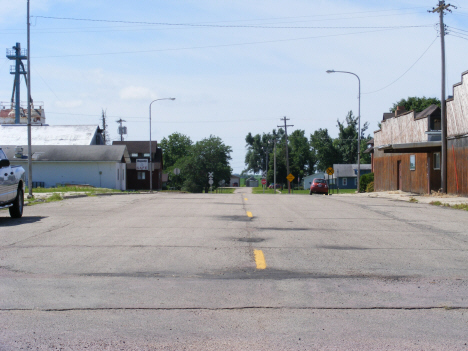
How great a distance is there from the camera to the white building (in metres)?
50.9

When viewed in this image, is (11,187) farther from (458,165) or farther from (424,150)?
(424,150)

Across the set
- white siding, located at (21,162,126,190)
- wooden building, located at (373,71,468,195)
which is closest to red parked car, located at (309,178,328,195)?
wooden building, located at (373,71,468,195)

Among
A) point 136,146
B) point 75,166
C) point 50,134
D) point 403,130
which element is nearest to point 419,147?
point 403,130

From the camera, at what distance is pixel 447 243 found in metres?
9.91

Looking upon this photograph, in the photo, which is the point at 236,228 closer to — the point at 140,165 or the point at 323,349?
the point at 323,349

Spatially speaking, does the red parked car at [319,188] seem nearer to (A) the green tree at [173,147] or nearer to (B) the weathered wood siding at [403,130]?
(B) the weathered wood siding at [403,130]

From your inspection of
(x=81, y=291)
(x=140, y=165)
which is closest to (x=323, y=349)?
(x=81, y=291)

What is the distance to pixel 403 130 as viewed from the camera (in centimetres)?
3784

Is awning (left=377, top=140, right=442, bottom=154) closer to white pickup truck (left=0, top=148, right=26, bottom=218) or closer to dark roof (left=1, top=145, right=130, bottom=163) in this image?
white pickup truck (left=0, top=148, right=26, bottom=218)

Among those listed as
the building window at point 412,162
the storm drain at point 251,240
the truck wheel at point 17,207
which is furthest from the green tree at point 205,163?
the storm drain at point 251,240

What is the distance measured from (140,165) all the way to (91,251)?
42.2 m

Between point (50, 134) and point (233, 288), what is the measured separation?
57.4 meters

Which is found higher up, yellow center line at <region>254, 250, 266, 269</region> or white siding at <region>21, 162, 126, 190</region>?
white siding at <region>21, 162, 126, 190</region>

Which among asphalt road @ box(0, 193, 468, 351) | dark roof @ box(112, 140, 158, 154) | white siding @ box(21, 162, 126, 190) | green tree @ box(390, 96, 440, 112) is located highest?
green tree @ box(390, 96, 440, 112)
